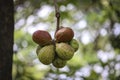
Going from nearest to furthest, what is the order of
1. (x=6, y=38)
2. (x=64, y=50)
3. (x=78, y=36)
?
1. (x=64, y=50)
2. (x=6, y=38)
3. (x=78, y=36)

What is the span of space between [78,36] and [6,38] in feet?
9.45

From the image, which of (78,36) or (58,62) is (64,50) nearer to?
(58,62)

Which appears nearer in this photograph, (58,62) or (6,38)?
(58,62)

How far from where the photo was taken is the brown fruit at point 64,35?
5.22 feet

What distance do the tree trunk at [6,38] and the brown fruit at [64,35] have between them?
1.17ft

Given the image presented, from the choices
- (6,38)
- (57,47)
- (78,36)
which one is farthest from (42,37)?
(78,36)

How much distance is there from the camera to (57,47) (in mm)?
A: 1627

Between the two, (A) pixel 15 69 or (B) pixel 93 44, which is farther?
(B) pixel 93 44

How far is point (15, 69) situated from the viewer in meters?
3.42

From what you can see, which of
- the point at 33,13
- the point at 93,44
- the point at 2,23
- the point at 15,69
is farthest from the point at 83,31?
the point at 2,23

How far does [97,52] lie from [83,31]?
0.40 m

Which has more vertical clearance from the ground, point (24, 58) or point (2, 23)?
point (24, 58)

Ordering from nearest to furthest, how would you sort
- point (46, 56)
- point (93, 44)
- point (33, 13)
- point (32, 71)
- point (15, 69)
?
1. point (46, 56)
2. point (15, 69)
3. point (32, 71)
4. point (33, 13)
5. point (93, 44)

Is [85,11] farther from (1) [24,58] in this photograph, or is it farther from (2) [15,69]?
(2) [15,69]
